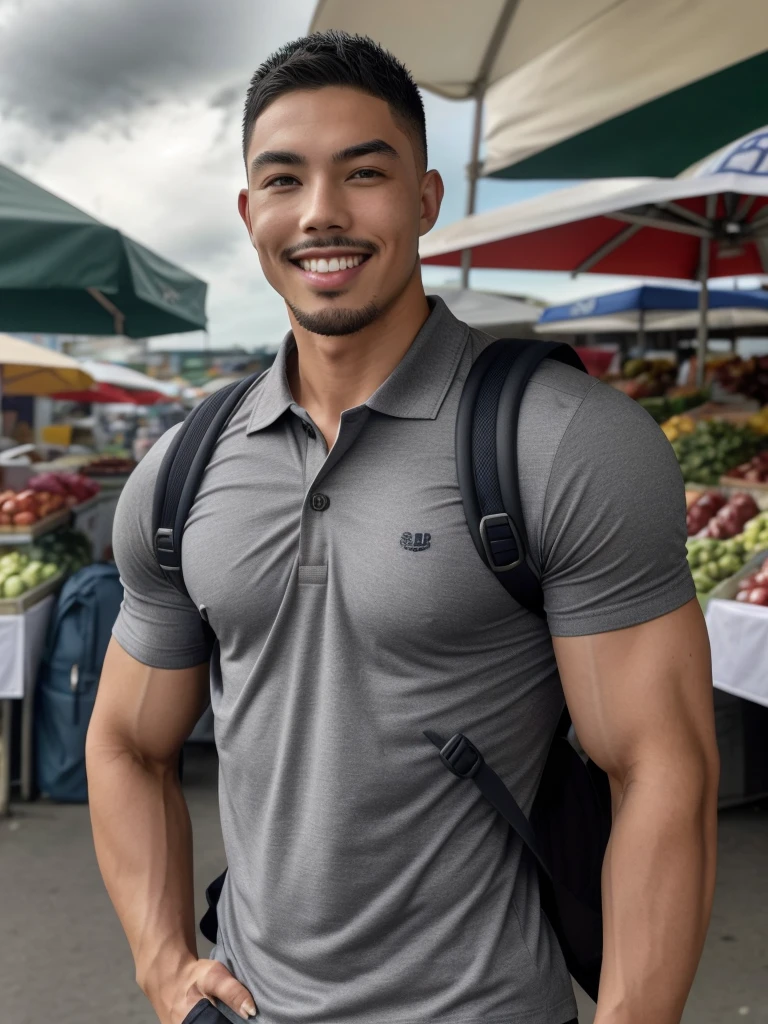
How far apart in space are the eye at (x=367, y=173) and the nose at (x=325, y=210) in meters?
0.04

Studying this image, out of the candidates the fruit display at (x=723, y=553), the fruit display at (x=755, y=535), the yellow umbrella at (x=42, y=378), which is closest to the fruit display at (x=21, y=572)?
the fruit display at (x=723, y=553)

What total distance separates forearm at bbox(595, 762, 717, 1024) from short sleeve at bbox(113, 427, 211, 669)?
711 millimetres

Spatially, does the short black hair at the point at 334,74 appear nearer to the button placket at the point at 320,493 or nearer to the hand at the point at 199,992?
the button placket at the point at 320,493

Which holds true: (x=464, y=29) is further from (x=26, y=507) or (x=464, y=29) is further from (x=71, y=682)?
(x=71, y=682)

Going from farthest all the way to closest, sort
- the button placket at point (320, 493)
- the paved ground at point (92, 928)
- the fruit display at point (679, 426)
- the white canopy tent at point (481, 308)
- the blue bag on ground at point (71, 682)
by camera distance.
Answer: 1. the white canopy tent at point (481, 308)
2. the fruit display at point (679, 426)
3. the blue bag on ground at point (71, 682)
4. the paved ground at point (92, 928)
5. the button placket at point (320, 493)

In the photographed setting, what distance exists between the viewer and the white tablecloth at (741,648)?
12.9 ft

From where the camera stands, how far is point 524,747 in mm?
1398

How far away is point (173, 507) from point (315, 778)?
445 millimetres

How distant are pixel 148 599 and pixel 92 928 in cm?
314

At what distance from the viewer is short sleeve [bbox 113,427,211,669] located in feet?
5.08

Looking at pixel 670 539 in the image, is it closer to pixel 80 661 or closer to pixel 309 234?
pixel 309 234

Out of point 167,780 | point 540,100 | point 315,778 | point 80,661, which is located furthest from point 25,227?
point 315,778

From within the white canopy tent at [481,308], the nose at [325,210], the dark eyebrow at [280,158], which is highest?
the white canopy tent at [481,308]

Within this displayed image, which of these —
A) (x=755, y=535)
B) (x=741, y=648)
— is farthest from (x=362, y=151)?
(x=755, y=535)
